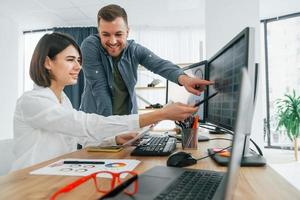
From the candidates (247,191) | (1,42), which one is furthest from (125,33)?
(1,42)

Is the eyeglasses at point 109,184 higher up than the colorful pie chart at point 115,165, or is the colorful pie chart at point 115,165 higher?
the eyeglasses at point 109,184

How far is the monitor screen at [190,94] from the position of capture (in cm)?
135

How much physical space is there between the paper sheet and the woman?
157 mm

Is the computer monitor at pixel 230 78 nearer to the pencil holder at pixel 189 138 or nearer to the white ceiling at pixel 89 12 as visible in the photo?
the pencil holder at pixel 189 138

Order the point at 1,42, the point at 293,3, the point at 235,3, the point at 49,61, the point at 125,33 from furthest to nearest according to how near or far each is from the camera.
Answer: the point at 1,42 < the point at 293,3 < the point at 235,3 < the point at 125,33 < the point at 49,61

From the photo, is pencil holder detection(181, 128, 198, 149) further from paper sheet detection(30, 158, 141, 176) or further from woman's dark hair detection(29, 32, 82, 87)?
woman's dark hair detection(29, 32, 82, 87)

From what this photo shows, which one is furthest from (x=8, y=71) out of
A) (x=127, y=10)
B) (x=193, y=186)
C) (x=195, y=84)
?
(x=193, y=186)

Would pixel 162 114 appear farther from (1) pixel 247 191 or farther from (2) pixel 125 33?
(2) pixel 125 33

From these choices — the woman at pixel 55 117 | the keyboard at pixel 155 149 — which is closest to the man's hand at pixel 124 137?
the woman at pixel 55 117

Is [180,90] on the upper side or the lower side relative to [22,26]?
lower

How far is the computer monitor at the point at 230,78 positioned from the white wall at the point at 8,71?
4.28 metres

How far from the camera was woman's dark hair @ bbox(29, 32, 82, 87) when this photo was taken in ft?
4.21

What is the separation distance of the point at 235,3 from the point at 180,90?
205cm

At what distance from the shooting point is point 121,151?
120 centimetres
